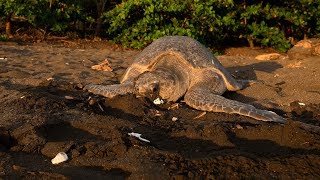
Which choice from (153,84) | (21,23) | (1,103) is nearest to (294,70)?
(153,84)

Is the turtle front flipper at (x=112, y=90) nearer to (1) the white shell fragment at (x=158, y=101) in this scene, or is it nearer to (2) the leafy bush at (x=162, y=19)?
(1) the white shell fragment at (x=158, y=101)

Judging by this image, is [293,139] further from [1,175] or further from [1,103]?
[1,103]

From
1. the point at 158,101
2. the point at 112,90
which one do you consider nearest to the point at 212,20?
the point at 112,90

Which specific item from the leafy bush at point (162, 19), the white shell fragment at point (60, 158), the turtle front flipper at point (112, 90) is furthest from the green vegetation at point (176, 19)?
the white shell fragment at point (60, 158)

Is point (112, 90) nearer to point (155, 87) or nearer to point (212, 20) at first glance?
point (155, 87)

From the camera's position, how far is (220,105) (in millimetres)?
3371

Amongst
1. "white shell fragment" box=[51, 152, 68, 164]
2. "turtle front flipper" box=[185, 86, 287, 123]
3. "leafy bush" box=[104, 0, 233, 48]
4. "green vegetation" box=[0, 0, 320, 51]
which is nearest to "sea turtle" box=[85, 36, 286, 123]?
"turtle front flipper" box=[185, 86, 287, 123]

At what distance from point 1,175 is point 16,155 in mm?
269

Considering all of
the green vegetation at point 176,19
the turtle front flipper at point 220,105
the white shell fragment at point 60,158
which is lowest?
the green vegetation at point 176,19

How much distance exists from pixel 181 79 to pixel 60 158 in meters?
2.01

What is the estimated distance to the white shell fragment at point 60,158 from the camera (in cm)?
210

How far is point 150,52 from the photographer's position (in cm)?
427

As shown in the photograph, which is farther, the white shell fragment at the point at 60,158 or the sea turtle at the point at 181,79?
the sea turtle at the point at 181,79

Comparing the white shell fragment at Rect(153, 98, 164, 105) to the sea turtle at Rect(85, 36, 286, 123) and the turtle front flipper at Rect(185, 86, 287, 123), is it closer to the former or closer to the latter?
the sea turtle at Rect(85, 36, 286, 123)
